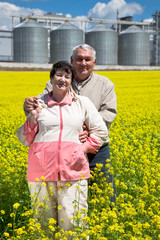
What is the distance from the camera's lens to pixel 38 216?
2994 mm

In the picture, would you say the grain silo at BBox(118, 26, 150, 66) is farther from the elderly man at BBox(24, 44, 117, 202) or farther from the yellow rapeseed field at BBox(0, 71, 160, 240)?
the elderly man at BBox(24, 44, 117, 202)

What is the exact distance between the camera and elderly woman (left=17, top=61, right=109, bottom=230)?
2.89m

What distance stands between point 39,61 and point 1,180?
1751 inches

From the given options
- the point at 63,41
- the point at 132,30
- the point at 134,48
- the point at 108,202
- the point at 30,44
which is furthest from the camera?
the point at 132,30

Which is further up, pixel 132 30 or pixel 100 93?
pixel 132 30

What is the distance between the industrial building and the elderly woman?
45.3 metres

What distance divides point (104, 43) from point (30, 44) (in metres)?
10.4

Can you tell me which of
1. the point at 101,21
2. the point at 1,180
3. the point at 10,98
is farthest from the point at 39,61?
the point at 1,180

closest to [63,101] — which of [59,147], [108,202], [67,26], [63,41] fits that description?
[59,147]

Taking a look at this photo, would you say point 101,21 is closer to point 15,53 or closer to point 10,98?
point 15,53

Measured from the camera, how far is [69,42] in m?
48.4

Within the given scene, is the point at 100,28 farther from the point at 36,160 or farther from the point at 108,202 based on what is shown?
the point at 36,160

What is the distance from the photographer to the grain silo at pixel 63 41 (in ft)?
158

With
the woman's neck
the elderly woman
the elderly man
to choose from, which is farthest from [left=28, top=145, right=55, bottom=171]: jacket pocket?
the elderly man
